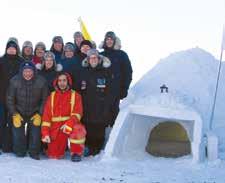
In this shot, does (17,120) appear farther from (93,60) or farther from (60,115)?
(93,60)

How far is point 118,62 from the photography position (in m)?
7.50

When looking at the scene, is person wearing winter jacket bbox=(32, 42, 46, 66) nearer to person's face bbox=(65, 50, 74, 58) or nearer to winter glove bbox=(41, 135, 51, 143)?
person's face bbox=(65, 50, 74, 58)

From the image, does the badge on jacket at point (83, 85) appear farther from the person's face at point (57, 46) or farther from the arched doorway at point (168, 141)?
the arched doorway at point (168, 141)

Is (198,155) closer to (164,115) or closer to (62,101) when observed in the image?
(164,115)

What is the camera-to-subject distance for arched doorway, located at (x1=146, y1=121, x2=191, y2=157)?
823cm

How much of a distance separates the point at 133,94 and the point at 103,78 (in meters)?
1.64

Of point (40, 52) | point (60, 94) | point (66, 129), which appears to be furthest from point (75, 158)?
point (40, 52)

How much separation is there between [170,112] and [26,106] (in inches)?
74.8

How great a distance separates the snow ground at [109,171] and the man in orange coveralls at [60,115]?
0.72ft

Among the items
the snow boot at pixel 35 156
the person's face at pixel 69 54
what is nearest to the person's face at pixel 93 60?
the person's face at pixel 69 54

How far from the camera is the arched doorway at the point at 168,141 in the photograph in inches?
324

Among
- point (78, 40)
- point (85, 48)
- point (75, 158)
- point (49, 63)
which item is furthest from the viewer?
point (78, 40)

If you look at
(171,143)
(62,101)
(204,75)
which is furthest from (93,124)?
(204,75)

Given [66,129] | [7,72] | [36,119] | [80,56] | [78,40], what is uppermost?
[78,40]
